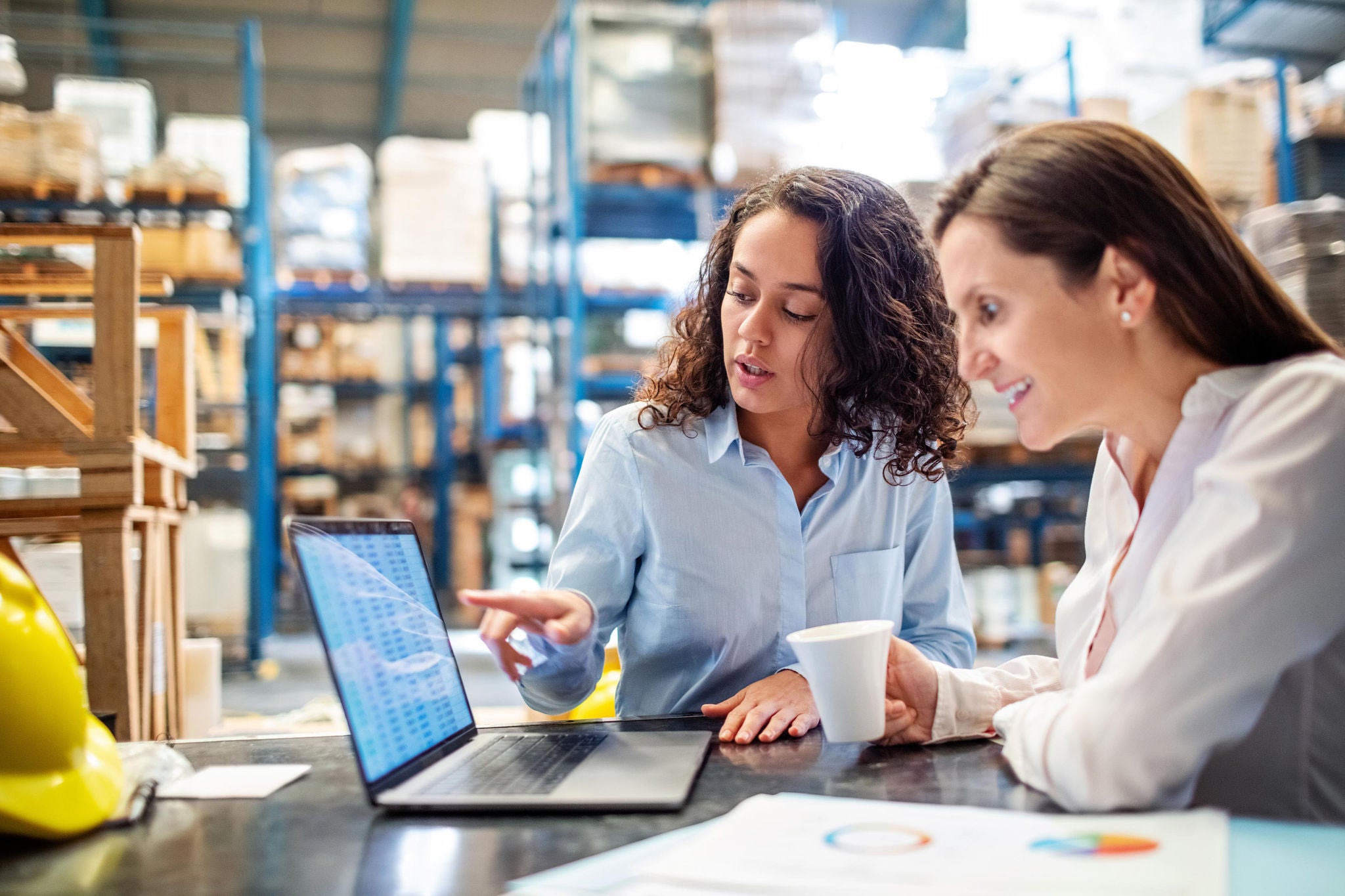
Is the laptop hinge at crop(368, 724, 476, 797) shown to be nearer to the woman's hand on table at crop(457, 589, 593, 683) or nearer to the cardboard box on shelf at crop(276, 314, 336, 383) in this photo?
the woman's hand on table at crop(457, 589, 593, 683)

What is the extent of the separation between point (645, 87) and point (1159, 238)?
464cm

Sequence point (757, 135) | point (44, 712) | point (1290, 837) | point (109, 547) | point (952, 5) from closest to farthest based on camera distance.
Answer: point (1290, 837) < point (44, 712) < point (109, 547) < point (757, 135) < point (952, 5)

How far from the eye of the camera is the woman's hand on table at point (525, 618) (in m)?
1.18

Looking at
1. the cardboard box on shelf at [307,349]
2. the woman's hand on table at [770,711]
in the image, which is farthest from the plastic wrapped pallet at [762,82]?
the cardboard box on shelf at [307,349]

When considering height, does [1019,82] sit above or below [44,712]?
above

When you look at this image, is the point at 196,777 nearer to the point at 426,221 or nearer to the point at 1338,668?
the point at 1338,668

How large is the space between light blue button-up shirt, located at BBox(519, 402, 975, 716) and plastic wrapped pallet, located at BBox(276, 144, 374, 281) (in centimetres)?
649

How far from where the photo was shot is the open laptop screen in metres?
1.00

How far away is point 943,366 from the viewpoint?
1.92m

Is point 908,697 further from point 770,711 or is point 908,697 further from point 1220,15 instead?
point 1220,15

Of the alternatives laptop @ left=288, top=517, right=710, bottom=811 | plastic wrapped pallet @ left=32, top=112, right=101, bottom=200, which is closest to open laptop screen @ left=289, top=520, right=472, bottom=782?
laptop @ left=288, top=517, right=710, bottom=811

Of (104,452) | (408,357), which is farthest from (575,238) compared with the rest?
(408,357)

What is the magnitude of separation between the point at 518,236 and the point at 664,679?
6.87m

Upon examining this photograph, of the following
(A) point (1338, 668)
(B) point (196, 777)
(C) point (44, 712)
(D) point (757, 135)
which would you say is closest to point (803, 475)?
(A) point (1338, 668)
